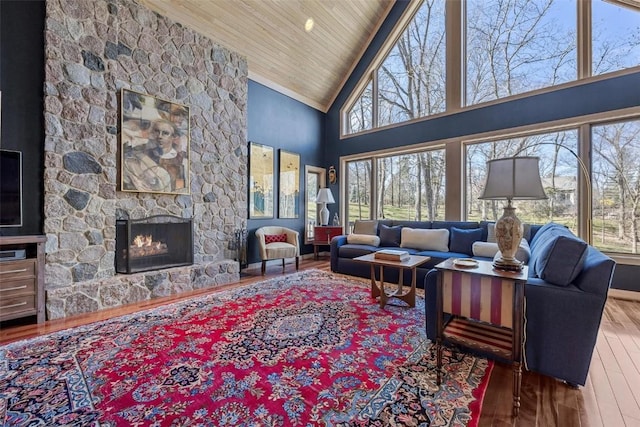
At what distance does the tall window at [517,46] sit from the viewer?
3920 millimetres

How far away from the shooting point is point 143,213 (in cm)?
356

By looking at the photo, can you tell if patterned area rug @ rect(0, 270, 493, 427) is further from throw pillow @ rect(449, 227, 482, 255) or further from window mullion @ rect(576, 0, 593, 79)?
window mullion @ rect(576, 0, 593, 79)

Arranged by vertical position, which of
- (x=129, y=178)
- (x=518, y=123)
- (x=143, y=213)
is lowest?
(x=143, y=213)

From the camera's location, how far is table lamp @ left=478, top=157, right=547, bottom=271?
1.76 metres

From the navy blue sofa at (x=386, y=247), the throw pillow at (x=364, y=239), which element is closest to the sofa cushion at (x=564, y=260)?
the navy blue sofa at (x=386, y=247)

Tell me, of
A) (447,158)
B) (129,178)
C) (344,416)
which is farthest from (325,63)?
(344,416)

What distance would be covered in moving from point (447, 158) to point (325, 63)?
3126 mm

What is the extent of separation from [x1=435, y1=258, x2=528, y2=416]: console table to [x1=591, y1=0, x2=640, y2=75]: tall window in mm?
3794

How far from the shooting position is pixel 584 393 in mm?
1624

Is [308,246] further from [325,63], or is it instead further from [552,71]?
[552,71]

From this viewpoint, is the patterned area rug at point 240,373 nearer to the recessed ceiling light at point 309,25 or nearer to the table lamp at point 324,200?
the table lamp at point 324,200

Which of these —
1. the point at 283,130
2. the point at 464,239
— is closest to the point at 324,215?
the point at 283,130

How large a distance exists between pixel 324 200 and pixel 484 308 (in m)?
4.36

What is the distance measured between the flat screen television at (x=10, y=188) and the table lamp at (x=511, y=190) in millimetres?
4134
